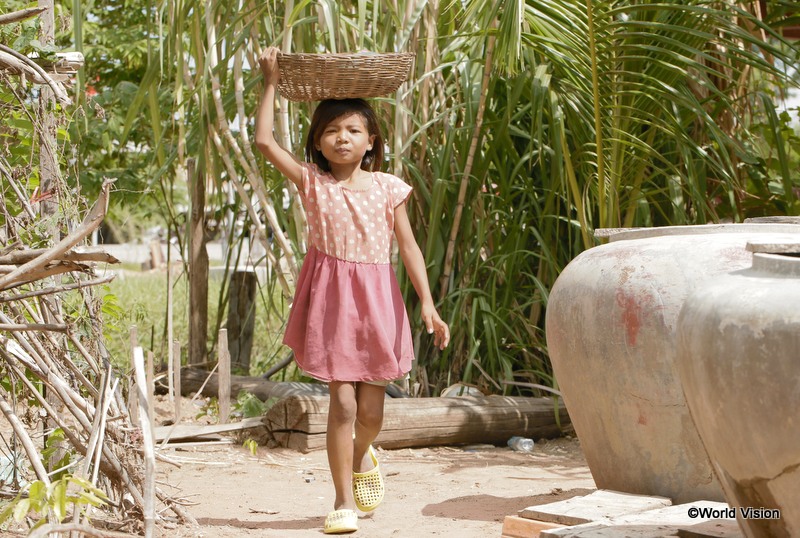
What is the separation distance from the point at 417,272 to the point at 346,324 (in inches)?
12.0

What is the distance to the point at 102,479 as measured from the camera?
247 centimetres

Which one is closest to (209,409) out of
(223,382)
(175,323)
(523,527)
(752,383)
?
(223,382)

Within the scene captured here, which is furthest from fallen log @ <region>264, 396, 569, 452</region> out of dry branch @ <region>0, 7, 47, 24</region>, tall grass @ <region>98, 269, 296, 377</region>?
dry branch @ <region>0, 7, 47, 24</region>

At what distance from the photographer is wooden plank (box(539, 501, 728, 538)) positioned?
7.00 ft

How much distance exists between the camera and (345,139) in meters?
2.88

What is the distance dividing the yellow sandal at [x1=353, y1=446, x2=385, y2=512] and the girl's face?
0.92 meters

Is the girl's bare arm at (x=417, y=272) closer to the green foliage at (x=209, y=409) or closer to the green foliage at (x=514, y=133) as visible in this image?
the green foliage at (x=514, y=133)

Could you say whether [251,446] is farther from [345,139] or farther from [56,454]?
[345,139]

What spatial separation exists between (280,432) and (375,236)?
4.55 ft

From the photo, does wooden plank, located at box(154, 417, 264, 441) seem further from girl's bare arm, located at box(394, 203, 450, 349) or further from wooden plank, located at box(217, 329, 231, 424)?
girl's bare arm, located at box(394, 203, 450, 349)

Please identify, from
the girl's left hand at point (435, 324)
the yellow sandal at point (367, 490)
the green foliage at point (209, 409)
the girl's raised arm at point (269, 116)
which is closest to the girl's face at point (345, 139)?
the girl's raised arm at point (269, 116)

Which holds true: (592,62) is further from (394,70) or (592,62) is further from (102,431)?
(102,431)

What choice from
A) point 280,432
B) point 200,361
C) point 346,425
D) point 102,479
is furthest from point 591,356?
point 200,361

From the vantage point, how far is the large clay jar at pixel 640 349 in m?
2.42
